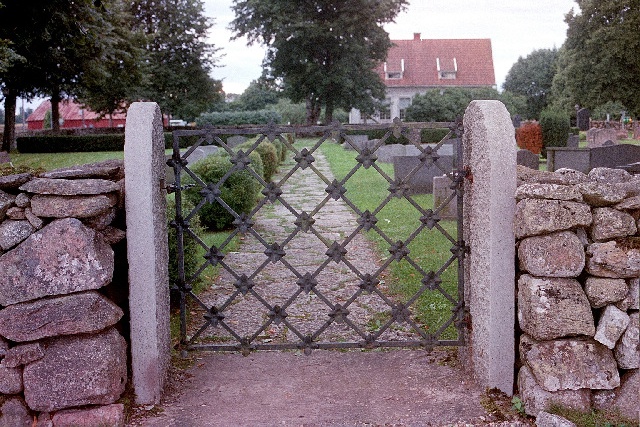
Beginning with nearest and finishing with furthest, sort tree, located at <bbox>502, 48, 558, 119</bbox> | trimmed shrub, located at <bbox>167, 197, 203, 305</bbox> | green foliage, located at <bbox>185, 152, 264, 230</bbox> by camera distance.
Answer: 1. trimmed shrub, located at <bbox>167, 197, 203, 305</bbox>
2. green foliage, located at <bbox>185, 152, 264, 230</bbox>
3. tree, located at <bbox>502, 48, 558, 119</bbox>

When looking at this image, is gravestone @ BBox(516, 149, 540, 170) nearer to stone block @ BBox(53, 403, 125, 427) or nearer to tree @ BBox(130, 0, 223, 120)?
stone block @ BBox(53, 403, 125, 427)

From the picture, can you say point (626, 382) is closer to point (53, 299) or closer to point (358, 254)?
point (53, 299)

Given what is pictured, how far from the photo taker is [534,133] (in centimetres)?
2206

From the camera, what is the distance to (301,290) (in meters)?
4.02

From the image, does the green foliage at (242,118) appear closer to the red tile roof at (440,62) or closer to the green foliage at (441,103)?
the green foliage at (441,103)

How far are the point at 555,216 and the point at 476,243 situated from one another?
22.3 inches

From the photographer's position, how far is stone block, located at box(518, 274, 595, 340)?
325cm

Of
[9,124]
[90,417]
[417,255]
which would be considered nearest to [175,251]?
[90,417]

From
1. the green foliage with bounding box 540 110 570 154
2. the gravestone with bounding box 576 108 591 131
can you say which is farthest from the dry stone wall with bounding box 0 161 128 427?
the gravestone with bounding box 576 108 591 131

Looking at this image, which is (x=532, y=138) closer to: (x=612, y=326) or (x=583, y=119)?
(x=612, y=326)

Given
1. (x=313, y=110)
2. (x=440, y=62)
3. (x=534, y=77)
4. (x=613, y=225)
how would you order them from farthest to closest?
(x=534, y=77), (x=440, y=62), (x=313, y=110), (x=613, y=225)

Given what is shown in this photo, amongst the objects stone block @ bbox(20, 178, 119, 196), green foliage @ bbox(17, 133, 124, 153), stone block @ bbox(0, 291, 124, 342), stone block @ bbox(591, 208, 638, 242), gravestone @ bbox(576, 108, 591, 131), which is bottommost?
stone block @ bbox(0, 291, 124, 342)

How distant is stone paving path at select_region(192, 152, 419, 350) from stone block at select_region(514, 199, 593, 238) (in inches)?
49.1

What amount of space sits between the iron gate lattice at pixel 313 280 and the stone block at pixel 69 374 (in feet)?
2.78
